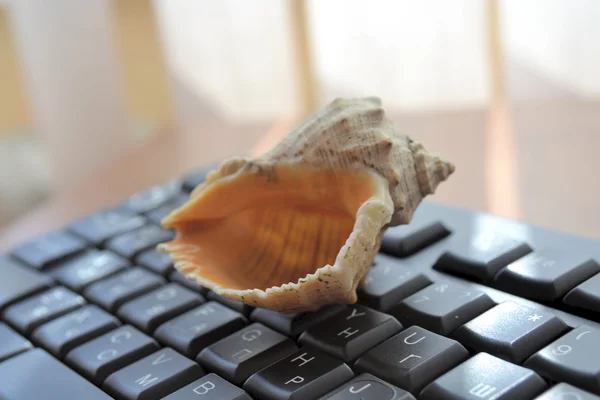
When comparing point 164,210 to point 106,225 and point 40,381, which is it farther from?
point 40,381

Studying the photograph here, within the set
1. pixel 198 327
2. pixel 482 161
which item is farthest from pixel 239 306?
pixel 482 161

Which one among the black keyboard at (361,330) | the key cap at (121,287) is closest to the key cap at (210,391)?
the black keyboard at (361,330)

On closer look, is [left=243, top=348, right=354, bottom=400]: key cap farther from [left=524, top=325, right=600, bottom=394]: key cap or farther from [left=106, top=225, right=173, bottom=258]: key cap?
[left=106, top=225, right=173, bottom=258]: key cap

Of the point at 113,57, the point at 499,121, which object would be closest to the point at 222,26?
the point at 113,57

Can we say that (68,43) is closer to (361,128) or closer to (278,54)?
(278,54)

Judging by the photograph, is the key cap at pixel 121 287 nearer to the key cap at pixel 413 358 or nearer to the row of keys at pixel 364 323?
the row of keys at pixel 364 323

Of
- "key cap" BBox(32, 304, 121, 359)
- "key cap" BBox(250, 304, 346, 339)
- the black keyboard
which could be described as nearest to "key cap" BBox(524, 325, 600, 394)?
the black keyboard
